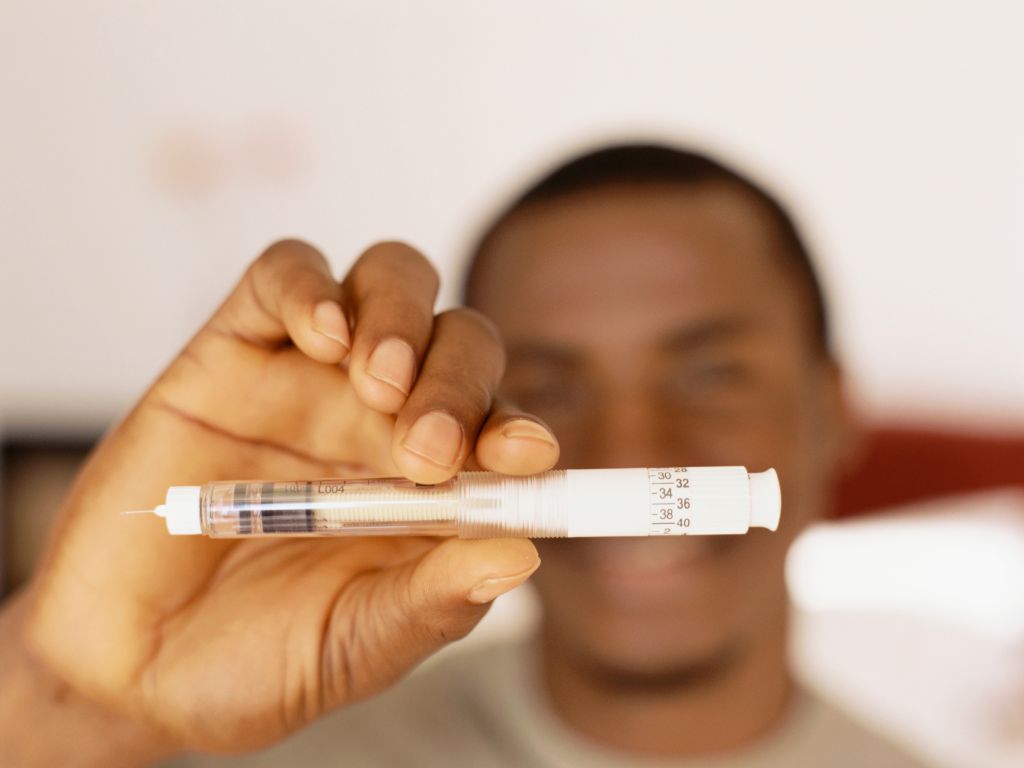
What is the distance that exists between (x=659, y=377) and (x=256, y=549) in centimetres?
61

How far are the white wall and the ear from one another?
0.28 metres

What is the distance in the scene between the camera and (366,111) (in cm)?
170

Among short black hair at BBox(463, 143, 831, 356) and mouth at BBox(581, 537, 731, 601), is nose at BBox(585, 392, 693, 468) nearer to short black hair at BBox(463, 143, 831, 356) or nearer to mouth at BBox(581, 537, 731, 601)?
mouth at BBox(581, 537, 731, 601)

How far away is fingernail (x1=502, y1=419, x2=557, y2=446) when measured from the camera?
625mm

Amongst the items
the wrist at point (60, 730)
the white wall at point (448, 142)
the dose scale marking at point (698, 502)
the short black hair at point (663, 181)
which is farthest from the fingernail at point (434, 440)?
the white wall at point (448, 142)

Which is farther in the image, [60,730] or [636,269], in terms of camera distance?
[636,269]

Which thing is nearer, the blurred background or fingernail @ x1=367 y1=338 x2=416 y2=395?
fingernail @ x1=367 y1=338 x2=416 y2=395

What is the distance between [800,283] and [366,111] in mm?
901

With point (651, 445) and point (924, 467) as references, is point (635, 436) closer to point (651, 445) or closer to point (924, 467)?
point (651, 445)

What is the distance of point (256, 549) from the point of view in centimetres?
85

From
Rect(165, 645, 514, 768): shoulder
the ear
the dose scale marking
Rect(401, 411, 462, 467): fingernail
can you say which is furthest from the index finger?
the ear

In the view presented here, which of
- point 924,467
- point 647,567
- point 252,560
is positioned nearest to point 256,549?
point 252,560

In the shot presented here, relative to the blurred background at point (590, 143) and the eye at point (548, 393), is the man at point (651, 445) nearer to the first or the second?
the eye at point (548, 393)

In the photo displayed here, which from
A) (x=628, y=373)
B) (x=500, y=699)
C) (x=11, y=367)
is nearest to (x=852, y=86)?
(x=628, y=373)
